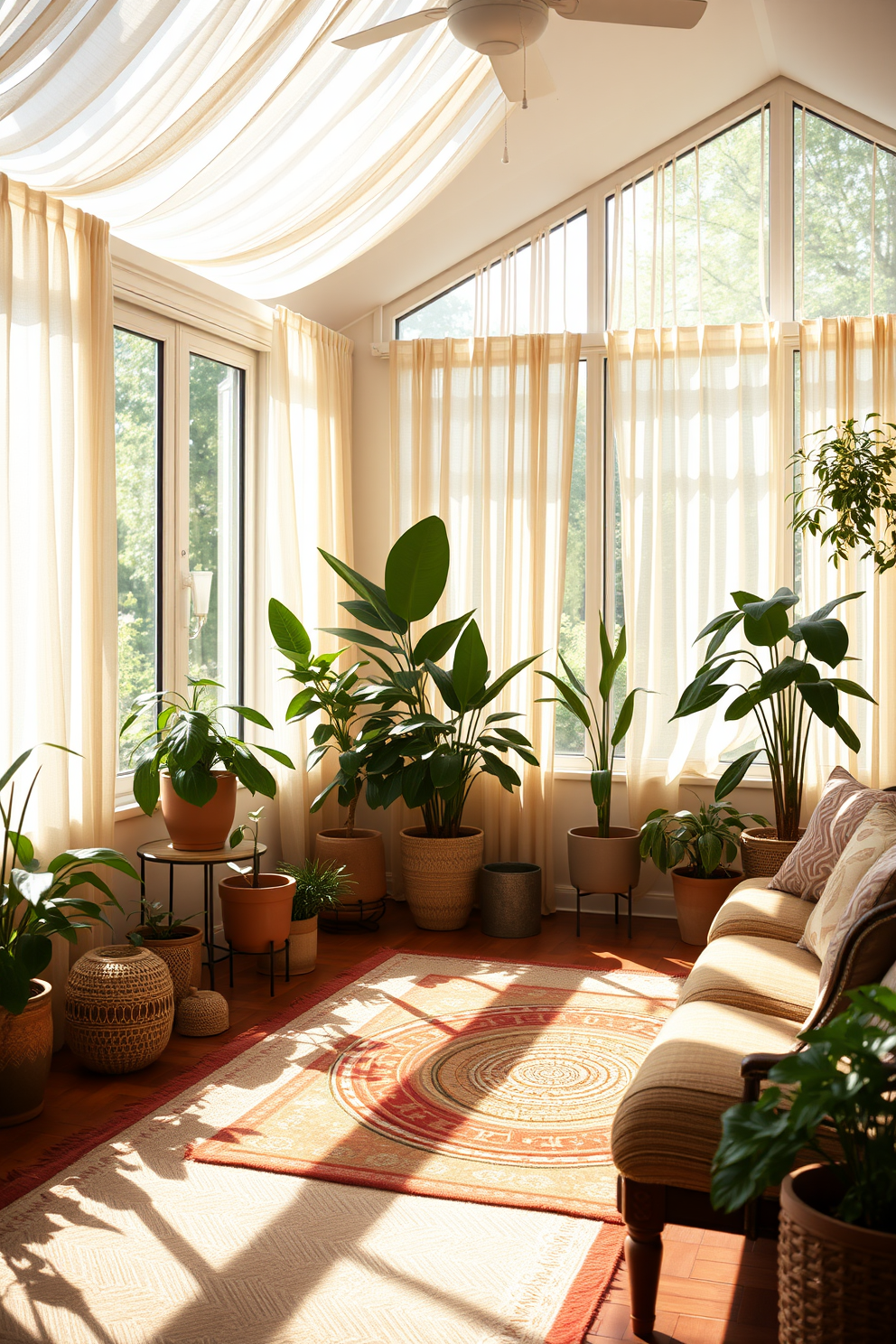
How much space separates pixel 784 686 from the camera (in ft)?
13.9

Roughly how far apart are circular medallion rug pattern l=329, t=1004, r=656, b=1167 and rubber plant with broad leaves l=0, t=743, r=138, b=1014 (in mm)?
912

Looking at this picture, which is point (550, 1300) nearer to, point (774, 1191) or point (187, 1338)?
point (774, 1191)

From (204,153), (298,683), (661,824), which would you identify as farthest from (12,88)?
(661,824)

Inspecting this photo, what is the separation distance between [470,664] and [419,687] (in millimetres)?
243

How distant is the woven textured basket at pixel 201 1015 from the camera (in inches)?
147

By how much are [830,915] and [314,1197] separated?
143 cm

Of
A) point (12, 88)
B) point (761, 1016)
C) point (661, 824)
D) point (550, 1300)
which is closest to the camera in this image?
point (550, 1300)

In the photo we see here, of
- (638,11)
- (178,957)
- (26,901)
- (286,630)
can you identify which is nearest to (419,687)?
(286,630)

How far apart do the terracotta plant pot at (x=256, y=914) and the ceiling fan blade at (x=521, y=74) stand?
278 centimetres

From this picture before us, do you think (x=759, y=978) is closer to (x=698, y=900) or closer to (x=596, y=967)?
(x=596, y=967)

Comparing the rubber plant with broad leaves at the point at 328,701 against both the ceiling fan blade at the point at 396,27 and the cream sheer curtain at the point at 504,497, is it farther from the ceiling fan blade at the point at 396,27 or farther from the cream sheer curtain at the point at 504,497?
the ceiling fan blade at the point at 396,27

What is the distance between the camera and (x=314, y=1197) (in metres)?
2.68

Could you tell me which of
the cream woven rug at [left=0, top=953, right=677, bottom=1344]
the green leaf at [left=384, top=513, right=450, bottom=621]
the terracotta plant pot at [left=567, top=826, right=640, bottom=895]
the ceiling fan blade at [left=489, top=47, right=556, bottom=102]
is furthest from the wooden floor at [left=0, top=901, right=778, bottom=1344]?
the ceiling fan blade at [left=489, top=47, right=556, bottom=102]

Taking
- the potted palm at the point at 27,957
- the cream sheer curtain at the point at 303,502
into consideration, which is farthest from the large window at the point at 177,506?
the potted palm at the point at 27,957
